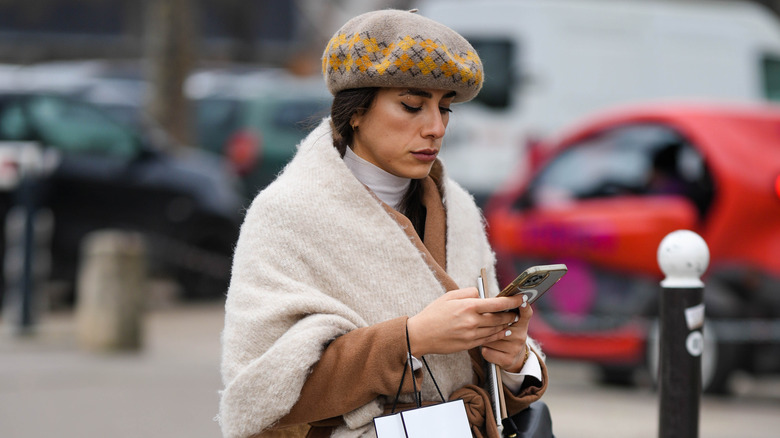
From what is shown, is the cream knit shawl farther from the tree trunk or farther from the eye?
the tree trunk

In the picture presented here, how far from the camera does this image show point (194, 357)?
8734 mm

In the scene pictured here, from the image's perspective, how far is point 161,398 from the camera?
723 centimetres

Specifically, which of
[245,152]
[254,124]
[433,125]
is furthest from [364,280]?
[254,124]

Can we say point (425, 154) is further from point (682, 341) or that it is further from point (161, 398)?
point (161, 398)

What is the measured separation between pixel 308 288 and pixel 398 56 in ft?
1.60

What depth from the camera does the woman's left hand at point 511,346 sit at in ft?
8.09

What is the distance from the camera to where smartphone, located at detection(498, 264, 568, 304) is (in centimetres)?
231

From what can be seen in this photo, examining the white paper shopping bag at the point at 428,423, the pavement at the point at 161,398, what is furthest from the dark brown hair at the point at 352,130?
the pavement at the point at 161,398

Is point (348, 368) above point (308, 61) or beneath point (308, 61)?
above

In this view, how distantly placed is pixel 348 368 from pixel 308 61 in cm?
3036

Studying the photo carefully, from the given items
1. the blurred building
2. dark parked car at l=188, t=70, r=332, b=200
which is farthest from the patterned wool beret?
the blurred building

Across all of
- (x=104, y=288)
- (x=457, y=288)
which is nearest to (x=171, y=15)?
(x=104, y=288)

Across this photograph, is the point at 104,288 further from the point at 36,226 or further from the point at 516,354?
the point at 516,354

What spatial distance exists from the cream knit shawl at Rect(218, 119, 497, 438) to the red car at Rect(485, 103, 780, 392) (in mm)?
5042
